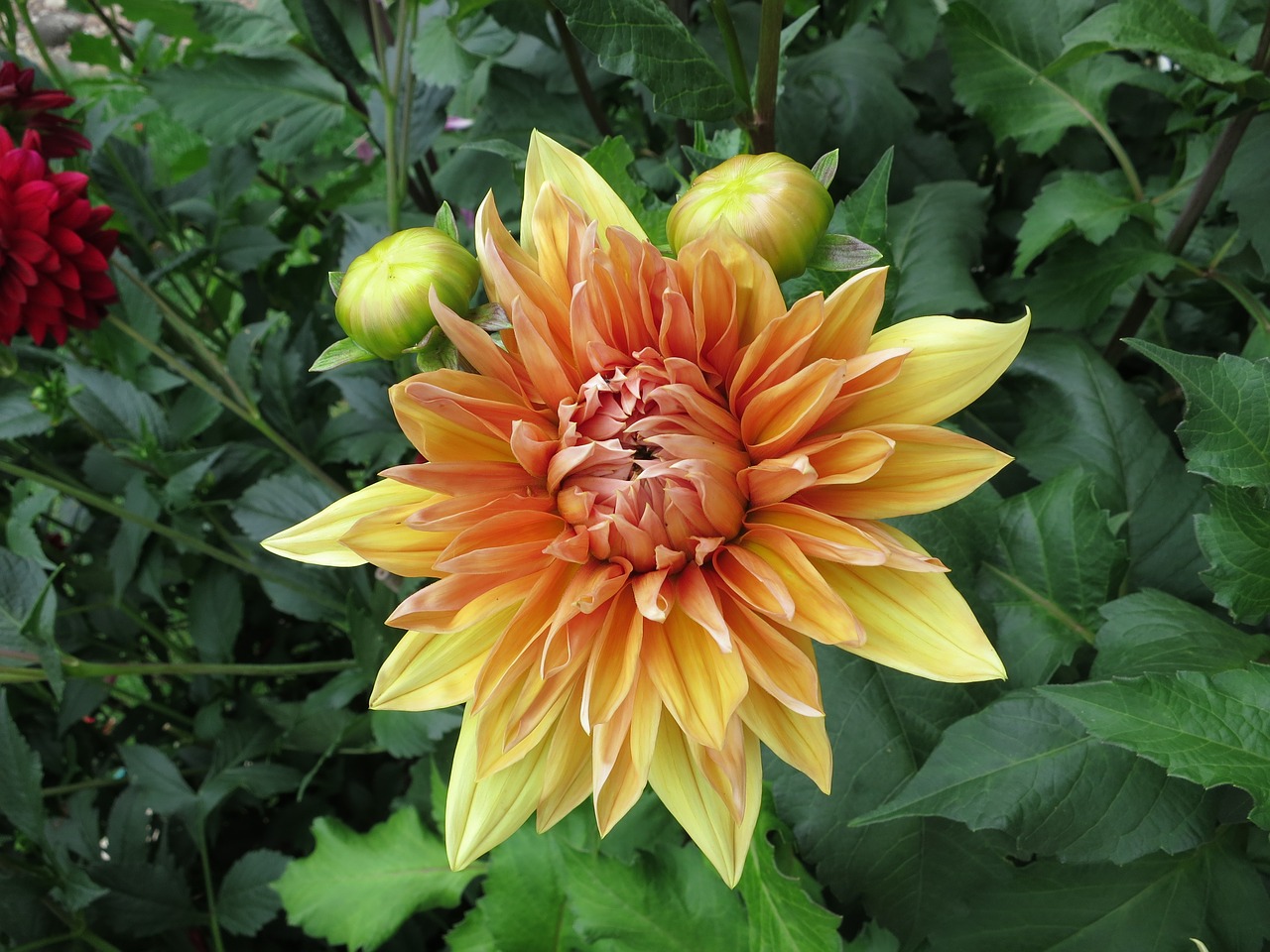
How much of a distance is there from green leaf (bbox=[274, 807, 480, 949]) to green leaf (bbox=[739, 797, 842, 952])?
0.42 metres

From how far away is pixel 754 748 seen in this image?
2.05 feet

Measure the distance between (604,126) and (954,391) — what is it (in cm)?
86

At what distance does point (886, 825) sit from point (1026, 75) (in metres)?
0.94

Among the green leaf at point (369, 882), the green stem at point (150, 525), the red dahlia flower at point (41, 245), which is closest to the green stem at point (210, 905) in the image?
the green leaf at point (369, 882)

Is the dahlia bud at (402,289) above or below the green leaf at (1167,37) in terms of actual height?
below

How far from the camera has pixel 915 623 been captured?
0.60 m

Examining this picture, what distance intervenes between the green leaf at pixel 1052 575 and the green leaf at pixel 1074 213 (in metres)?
0.31

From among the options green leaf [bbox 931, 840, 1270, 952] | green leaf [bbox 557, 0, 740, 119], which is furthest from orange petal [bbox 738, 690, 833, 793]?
green leaf [bbox 557, 0, 740, 119]

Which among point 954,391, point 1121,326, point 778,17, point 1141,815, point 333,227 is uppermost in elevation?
point 778,17

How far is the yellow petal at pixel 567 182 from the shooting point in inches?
28.1

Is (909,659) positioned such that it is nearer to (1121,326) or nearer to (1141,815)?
(1141,815)

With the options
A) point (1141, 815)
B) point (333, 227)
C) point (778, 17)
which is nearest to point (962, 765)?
point (1141, 815)

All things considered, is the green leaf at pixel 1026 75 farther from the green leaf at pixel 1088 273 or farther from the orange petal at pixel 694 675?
the orange petal at pixel 694 675

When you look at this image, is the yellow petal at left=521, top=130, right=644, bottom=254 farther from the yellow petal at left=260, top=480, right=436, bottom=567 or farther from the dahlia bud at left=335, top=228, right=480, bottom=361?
the yellow petal at left=260, top=480, right=436, bottom=567
